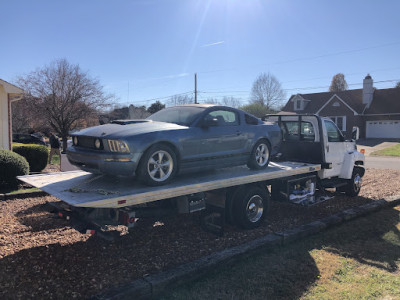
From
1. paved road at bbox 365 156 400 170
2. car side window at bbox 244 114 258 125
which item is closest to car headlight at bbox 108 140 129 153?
car side window at bbox 244 114 258 125

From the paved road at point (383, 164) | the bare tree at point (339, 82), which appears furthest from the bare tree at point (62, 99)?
the bare tree at point (339, 82)

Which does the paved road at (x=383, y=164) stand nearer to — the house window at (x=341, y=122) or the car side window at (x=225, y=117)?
the car side window at (x=225, y=117)

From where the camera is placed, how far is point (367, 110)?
3538 centimetres

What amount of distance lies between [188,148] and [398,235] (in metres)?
4.03

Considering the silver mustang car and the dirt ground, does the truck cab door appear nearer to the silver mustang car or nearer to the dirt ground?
the dirt ground

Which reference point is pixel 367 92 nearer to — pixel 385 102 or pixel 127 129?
pixel 385 102

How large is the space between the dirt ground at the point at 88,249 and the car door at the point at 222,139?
131 cm

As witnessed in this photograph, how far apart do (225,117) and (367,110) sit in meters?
34.7

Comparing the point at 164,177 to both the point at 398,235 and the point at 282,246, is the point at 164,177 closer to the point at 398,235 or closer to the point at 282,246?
the point at 282,246

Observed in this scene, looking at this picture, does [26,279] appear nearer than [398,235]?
Yes

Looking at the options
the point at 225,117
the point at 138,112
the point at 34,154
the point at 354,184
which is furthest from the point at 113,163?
the point at 138,112

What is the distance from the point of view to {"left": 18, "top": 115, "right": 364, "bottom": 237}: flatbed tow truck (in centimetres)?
408

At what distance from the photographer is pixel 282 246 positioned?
16.6 ft

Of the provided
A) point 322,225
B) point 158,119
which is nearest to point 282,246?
point 322,225
